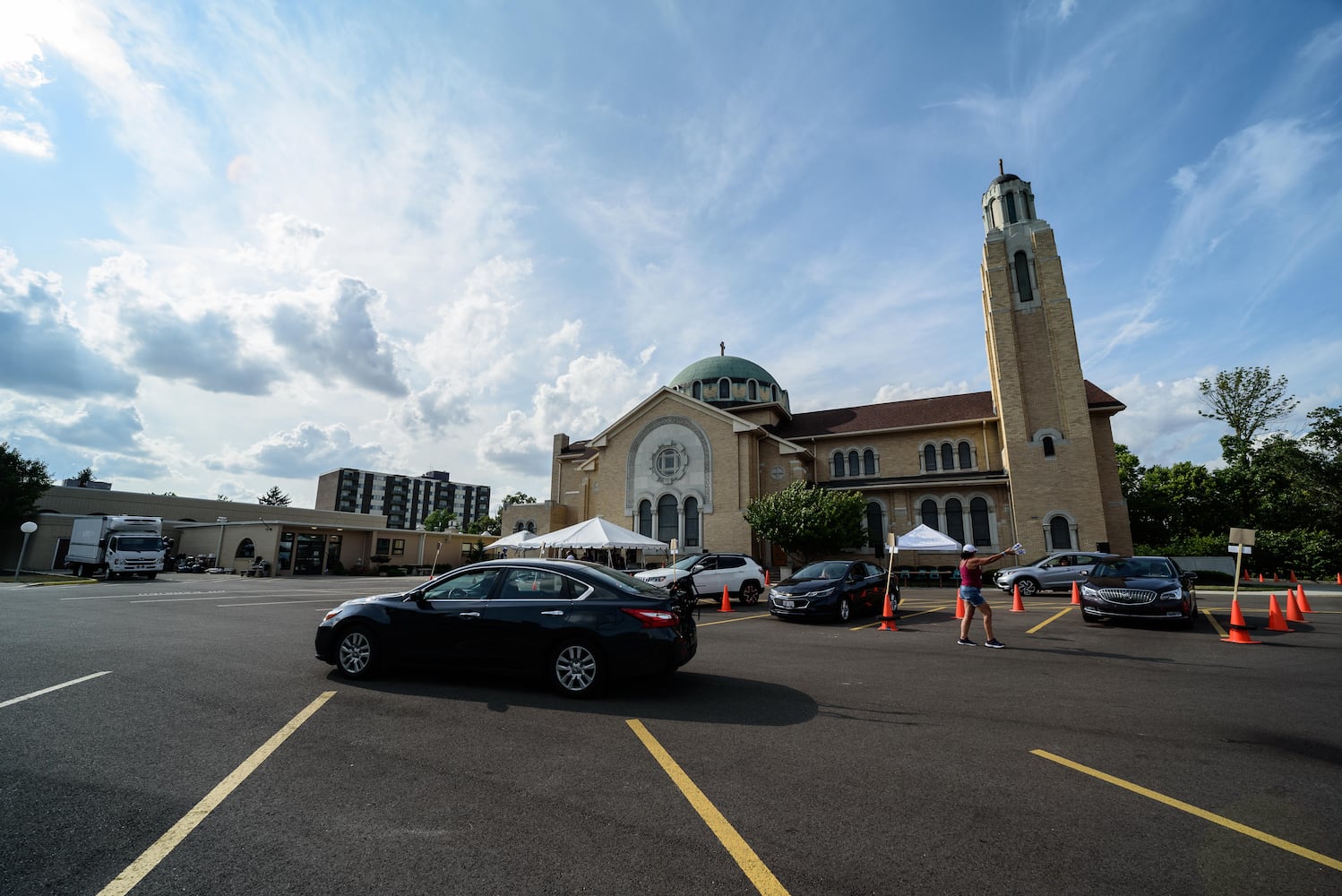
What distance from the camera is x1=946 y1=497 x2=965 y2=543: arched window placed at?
1244 inches

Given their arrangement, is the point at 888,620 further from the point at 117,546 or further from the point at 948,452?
the point at 117,546

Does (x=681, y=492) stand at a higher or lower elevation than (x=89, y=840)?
higher

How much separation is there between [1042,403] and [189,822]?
1382 inches

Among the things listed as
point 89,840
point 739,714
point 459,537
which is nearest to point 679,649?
point 739,714

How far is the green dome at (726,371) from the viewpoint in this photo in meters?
44.9

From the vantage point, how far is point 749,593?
19.3 meters

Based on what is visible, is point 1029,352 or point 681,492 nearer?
point 1029,352

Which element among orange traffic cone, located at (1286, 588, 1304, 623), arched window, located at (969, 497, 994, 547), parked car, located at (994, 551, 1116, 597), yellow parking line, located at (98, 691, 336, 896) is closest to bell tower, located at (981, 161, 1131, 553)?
arched window, located at (969, 497, 994, 547)

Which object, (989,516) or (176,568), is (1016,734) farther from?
(176,568)

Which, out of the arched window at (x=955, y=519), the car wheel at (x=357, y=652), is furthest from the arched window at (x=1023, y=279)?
the car wheel at (x=357, y=652)

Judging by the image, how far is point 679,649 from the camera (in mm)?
6617

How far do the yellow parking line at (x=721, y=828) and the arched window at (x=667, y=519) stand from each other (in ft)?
101

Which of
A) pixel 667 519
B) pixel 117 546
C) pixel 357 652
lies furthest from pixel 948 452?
pixel 117 546

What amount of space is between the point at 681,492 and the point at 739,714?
2992cm
